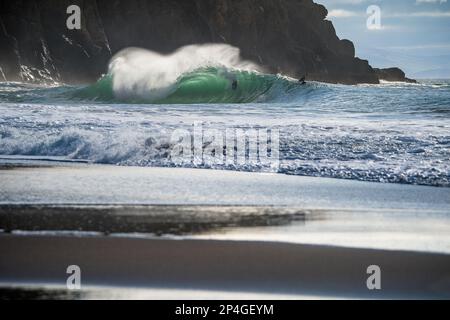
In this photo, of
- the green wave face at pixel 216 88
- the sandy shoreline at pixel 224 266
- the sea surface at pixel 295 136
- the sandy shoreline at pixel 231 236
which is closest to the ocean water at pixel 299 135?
the sea surface at pixel 295 136

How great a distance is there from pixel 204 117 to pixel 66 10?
2408 inches

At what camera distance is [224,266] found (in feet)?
15.4

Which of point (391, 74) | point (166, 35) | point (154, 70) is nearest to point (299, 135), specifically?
point (154, 70)

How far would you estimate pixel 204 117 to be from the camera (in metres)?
14.8

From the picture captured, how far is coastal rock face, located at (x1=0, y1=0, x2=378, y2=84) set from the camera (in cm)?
7031

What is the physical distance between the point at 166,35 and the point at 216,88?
190ft

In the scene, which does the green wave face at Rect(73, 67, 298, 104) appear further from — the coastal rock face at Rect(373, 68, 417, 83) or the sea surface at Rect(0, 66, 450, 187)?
the coastal rock face at Rect(373, 68, 417, 83)

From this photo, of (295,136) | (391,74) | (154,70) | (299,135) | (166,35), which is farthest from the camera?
(391,74)

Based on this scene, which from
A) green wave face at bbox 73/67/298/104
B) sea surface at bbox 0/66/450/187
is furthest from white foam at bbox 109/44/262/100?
sea surface at bbox 0/66/450/187

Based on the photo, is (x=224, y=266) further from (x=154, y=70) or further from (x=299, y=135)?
(x=154, y=70)

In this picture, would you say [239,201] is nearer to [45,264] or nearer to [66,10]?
[45,264]

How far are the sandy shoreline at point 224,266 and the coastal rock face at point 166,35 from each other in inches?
2217

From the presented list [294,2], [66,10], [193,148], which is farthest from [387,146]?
[294,2]

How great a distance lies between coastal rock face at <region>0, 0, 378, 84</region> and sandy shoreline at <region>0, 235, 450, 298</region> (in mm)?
56300
